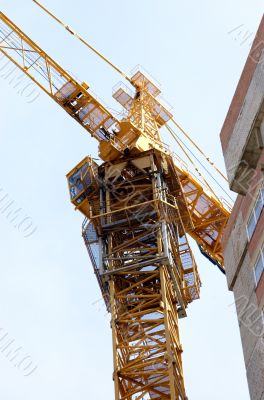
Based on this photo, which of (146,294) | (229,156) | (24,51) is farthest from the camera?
(24,51)

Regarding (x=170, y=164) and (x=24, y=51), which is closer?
(x=170, y=164)

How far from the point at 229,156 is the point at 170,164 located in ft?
41.3

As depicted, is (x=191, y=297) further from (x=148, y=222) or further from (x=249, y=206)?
(x=249, y=206)

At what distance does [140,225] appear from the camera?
34781 millimetres

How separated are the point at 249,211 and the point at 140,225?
12.4 metres

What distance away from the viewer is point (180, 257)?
1437 inches

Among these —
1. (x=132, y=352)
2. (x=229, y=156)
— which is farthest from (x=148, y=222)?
(x=229, y=156)

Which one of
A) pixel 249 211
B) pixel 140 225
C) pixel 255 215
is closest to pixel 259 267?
pixel 255 215

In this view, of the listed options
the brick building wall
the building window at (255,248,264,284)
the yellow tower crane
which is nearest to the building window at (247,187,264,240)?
the brick building wall

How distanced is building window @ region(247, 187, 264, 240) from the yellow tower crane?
26.3 ft

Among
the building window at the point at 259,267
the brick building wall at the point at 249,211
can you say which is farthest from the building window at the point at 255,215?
the building window at the point at 259,267

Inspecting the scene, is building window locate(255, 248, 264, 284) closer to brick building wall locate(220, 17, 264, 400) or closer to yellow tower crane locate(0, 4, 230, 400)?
brick building wall locate(220, 17, 264, 400)

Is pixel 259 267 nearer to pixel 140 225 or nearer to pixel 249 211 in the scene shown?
pixel 249 211

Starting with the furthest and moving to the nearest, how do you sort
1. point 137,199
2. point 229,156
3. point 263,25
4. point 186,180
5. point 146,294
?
point 186,180, point 137,199, point 146,294, point 229,156, point 263,25
